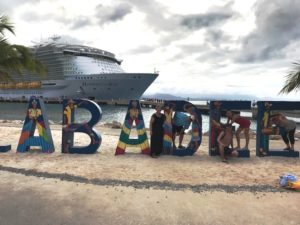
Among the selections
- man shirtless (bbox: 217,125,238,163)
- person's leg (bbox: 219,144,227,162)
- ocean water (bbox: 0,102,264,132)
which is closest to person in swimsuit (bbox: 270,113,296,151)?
man shirtless (bbox: 217,125,238,163)

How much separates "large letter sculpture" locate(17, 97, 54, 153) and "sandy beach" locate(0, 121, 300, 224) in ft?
1.22

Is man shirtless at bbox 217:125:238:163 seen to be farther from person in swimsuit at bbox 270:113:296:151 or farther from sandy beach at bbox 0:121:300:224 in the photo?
person in swimsuit at bbox 270:113:296:151

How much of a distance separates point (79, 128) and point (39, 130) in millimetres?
1247

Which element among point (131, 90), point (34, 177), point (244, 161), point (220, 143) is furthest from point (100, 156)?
point (131, 90)

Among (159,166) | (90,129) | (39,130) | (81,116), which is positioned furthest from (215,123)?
(81,116)

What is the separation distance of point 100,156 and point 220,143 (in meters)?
3.42

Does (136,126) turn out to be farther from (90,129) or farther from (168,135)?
(90,129)

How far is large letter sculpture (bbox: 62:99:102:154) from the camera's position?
8930 millimetres

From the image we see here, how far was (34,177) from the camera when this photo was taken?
20.6 feet

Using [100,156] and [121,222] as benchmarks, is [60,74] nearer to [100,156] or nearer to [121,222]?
[100,156]

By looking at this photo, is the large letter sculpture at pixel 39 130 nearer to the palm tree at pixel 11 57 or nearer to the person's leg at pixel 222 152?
the palm tree at pixel 11 57

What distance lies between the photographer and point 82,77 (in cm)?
5650

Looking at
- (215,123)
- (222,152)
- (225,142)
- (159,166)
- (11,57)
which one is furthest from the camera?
(11,57)

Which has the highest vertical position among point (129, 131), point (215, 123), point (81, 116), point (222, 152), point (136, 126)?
point (215, 123)
